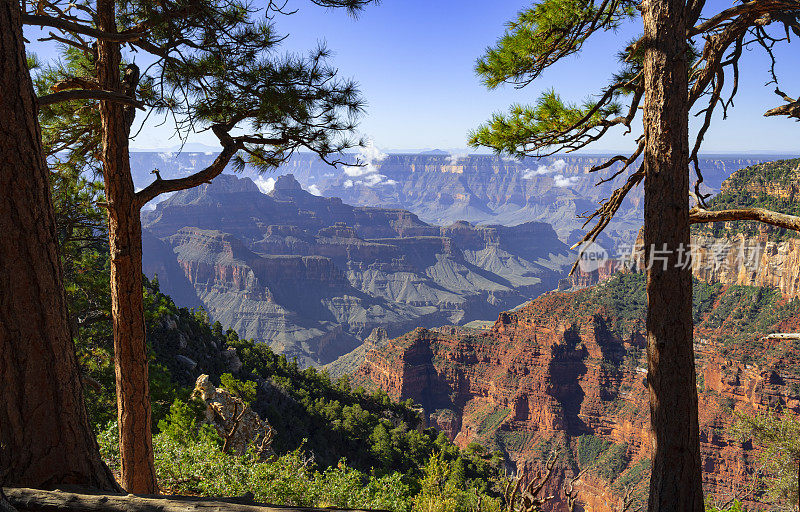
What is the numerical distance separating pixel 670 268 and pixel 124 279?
5.99 metres

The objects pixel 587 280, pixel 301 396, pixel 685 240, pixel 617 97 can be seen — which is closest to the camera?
pixel 685 240

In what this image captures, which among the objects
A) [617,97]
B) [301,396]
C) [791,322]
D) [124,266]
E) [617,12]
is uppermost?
[617,12]

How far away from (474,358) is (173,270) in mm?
144267

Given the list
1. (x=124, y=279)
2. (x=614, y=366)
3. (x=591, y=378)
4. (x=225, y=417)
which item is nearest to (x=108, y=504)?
(x=124, y=279)

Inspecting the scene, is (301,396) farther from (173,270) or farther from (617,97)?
(173,270)

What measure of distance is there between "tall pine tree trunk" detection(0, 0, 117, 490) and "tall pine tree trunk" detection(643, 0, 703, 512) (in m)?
4.51

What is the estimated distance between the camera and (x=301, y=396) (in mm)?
33406

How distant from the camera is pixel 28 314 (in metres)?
3.00

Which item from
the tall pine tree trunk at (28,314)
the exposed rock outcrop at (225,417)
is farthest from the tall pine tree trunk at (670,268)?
the exposed rock outcrop at (225,417)

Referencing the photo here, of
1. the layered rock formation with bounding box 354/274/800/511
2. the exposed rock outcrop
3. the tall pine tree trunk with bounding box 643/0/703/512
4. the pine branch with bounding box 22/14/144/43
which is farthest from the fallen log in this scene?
the layered rock formation with bounding box 354/274/800/511

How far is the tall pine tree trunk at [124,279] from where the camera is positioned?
5512 mm

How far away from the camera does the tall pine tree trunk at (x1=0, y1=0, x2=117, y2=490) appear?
293 cm

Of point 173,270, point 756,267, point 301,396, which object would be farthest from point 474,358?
point 173,270

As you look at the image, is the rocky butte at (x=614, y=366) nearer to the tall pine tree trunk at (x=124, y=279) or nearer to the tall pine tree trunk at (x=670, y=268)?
the tall pine tree trunk at (x=670, y=268)
